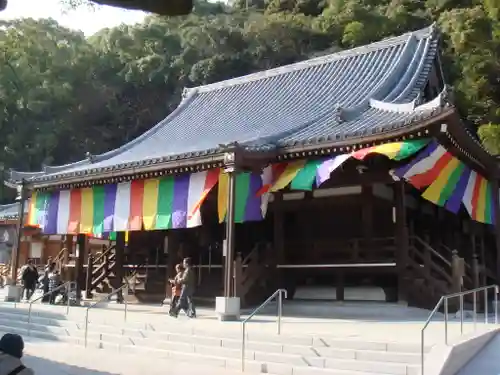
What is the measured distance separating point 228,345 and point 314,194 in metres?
6.05

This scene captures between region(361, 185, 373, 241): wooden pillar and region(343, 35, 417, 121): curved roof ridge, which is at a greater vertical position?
region(343, 35, 417, 121): curved roof ridge

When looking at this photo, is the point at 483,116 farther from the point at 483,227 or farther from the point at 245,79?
the point at 245,79

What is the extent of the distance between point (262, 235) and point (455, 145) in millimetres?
6045

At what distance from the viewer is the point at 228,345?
970 cm

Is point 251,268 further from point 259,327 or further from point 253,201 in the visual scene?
point 259,327

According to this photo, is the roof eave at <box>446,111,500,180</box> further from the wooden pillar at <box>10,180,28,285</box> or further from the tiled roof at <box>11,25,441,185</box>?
the wooden pillar at <box>10,180,28,285</box>

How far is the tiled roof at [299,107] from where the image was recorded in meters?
13.5

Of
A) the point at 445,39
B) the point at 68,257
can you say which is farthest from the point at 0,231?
the point at 445,39

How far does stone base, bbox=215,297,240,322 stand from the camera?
11.7 meters

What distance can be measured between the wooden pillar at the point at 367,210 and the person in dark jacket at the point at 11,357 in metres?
Answer: 10.7

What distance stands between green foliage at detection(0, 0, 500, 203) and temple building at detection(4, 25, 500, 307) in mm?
22929

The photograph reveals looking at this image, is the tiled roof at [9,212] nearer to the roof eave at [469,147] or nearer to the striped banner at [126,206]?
the striped banner at [126,206]

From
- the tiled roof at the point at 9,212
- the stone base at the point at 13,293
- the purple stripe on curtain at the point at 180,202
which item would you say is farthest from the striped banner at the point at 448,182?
the tiled roof at the point at 9,212

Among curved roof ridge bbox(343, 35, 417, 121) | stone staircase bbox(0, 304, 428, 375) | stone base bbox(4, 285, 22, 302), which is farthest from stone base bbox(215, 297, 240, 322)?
stone base bbox(4, 285, 22, 302)
